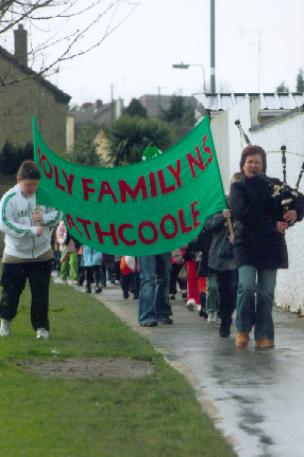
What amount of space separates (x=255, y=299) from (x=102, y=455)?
6094 mm

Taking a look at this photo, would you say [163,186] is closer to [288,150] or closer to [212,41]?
[288,150]

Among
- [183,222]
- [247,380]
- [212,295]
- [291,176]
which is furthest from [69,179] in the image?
[291,176]

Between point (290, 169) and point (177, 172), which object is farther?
point (290, 169)

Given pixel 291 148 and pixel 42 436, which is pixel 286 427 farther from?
pixel 291 148

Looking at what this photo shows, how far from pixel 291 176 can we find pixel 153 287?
314 centimetres

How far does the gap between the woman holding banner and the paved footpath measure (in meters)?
0.52

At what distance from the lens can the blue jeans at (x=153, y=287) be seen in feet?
48.0

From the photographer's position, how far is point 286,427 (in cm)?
793

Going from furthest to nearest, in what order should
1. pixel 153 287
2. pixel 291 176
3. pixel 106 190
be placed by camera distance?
1. pixel 291 176
2. pixel 153 287
3. pixel 106 190

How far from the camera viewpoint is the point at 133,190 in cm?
1307

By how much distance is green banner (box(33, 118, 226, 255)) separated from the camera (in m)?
13.0

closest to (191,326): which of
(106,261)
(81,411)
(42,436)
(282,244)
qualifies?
(282,244)

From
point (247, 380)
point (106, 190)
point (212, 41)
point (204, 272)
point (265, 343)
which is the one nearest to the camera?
point (247, 380)

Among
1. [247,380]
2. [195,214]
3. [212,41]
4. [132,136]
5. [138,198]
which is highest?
[132,136]
